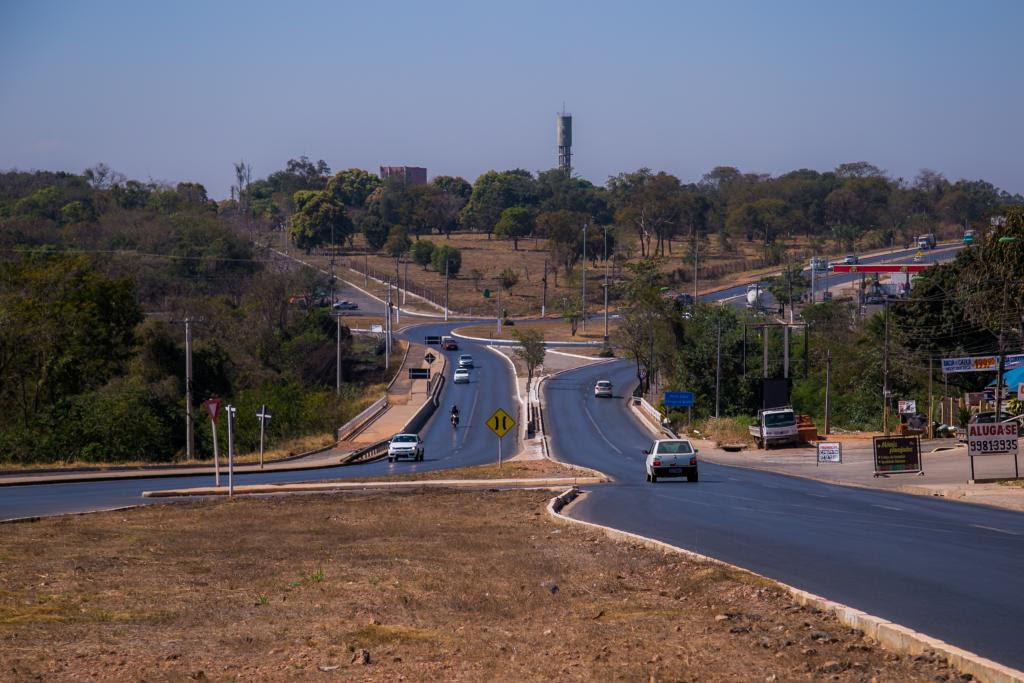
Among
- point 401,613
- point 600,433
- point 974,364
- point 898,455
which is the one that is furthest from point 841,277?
point 401,613

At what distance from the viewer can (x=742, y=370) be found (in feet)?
290

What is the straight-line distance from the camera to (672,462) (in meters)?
36.4

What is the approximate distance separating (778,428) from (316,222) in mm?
141274

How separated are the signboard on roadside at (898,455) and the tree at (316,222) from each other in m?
157

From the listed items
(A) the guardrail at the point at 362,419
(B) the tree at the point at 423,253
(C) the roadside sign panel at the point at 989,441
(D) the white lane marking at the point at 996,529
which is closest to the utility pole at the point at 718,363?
(A) the guardrail at the point at 362,419

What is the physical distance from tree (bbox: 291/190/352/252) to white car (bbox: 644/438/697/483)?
15642cm

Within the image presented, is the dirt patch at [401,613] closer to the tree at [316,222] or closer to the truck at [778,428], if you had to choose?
the truck at [778,428]

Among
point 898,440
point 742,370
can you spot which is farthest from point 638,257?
point 898,440

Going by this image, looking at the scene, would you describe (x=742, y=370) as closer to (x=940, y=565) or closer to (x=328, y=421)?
(x=328, y=421)

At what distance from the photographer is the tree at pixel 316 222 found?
189500mm

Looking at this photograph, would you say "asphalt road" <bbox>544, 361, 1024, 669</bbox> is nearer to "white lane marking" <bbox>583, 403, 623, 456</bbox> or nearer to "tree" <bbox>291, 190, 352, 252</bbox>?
"white lane marking" <bbox>583, 403, 623, 456</bbox>

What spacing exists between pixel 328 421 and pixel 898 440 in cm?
4128

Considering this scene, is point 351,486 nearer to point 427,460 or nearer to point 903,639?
point 427,460

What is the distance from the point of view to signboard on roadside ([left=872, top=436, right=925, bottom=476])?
38688mm
